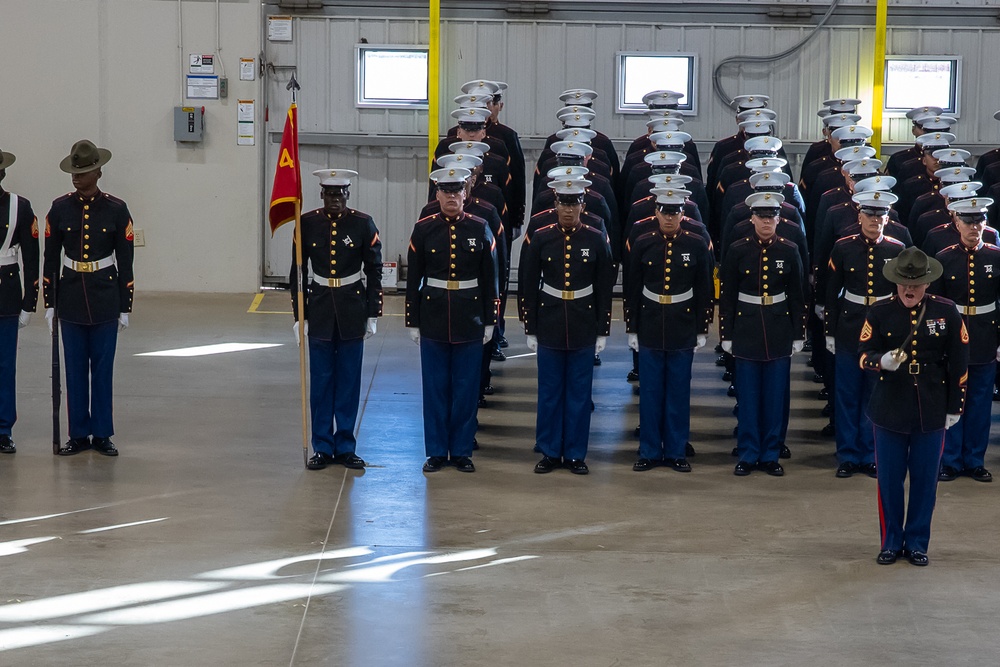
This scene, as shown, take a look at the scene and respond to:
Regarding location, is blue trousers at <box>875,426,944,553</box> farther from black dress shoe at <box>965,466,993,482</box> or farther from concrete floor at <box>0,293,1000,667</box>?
black dress shoe at <box>965,466,993,482</box>

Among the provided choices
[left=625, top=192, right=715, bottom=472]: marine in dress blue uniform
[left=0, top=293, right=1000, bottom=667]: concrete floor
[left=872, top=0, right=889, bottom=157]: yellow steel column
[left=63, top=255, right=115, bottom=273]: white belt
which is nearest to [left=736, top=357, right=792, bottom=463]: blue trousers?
[left=0, top=293, right=1000, bottom=667]: concrete floor

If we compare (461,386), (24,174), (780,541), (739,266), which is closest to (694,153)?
(739,266)

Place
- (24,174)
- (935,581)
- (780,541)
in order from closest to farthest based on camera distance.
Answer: (935,581)
(780,541)
(24,174)

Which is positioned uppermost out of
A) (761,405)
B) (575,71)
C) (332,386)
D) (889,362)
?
(575,71)

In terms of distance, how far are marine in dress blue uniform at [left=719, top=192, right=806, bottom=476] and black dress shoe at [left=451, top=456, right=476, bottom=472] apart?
1586 mm

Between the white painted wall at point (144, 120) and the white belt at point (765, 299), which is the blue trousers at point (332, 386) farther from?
the white painted wall at point (144, 120)

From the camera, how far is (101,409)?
817 centimetres

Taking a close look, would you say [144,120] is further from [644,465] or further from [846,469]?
[846,469]

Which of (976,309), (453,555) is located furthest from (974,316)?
(453,555)

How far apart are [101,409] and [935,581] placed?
4.86m

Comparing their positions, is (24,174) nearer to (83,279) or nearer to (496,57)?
(496,57)

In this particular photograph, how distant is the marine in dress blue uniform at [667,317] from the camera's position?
8008mm

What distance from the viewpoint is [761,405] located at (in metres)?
8.12

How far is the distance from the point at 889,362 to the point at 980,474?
83.0 inches
